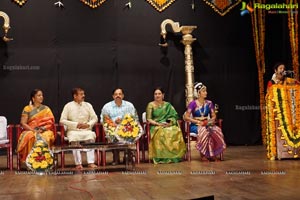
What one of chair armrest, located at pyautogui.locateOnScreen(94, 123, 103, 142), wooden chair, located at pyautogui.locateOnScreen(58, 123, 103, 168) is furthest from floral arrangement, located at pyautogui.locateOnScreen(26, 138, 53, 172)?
chair armrest, located at pyautogui.locateOnScreen(94, 123, 103, 142)

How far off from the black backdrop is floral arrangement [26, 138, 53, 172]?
9.34 ft

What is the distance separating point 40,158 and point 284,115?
326cm

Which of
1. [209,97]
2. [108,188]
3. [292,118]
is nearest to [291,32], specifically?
[209,97]

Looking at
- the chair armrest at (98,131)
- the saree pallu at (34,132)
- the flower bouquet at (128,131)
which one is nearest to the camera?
the saree pallu at (34,132)

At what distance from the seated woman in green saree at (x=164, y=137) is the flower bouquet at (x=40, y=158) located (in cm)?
152

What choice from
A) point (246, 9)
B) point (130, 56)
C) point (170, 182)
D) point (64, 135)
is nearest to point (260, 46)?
point (246, 9)

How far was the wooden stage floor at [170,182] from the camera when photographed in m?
4.29

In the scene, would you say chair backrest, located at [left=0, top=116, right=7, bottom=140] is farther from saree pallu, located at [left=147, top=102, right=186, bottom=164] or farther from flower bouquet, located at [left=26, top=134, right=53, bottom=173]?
saree pallu, located at [left=147, top=102, right=186, bottom=164]

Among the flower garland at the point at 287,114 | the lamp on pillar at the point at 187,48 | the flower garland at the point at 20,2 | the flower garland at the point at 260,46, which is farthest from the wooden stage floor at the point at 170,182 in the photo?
the flower garland at the point at 20,2

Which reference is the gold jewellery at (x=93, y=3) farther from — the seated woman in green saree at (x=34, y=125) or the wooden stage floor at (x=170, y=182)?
the wooden stage floor at (x=170, y=182)

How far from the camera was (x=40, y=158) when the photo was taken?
21.0 feet

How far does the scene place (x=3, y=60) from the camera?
905 cm

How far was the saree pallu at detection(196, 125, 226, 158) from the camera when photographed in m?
7.27

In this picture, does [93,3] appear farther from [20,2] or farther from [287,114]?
[287,114]
